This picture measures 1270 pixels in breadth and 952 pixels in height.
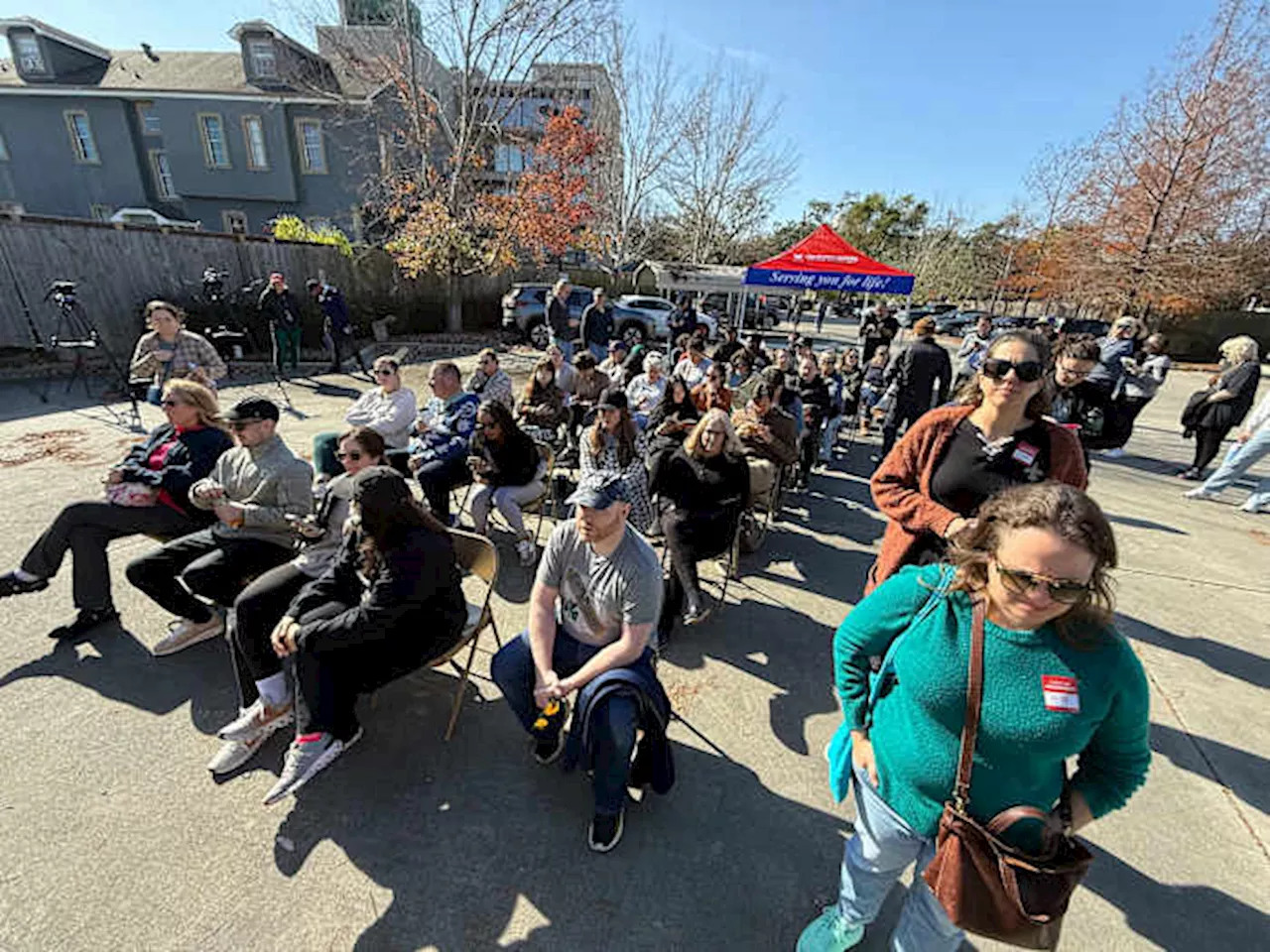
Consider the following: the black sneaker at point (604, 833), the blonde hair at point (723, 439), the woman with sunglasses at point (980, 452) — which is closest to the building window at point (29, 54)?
the blonde hair at point (723, 439)

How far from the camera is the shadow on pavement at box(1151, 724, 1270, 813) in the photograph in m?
2.51

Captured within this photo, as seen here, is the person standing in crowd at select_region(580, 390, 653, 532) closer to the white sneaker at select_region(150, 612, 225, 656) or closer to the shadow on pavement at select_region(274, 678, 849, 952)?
the shadow on pavement at select_region(274, 678, 849, 952)

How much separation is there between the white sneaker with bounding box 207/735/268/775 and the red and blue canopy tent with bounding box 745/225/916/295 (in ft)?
28.5

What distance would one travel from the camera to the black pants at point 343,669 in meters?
2.25

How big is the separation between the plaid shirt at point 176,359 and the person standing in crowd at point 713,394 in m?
4.99

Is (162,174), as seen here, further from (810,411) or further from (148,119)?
(810,411)

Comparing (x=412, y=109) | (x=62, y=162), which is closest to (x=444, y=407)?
(x=412, y=109)

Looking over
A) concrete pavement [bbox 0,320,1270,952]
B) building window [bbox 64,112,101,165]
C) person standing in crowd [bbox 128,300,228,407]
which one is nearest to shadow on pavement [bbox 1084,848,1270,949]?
concrete pavement [bbox 0,320,1270,952]

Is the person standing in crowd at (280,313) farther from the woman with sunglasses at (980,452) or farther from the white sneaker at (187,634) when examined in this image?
the woman with sunglasses at (980,452)

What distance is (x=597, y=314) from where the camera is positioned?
9.53 m

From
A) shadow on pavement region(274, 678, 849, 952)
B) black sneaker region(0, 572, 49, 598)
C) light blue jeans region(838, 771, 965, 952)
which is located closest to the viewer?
light blue jeans region(838, 771, 965, 952)

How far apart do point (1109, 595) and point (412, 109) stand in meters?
17.2

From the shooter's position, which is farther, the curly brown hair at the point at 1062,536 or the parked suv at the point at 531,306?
the parked suv at the point at 531,306

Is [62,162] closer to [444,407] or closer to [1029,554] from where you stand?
[444,407]
